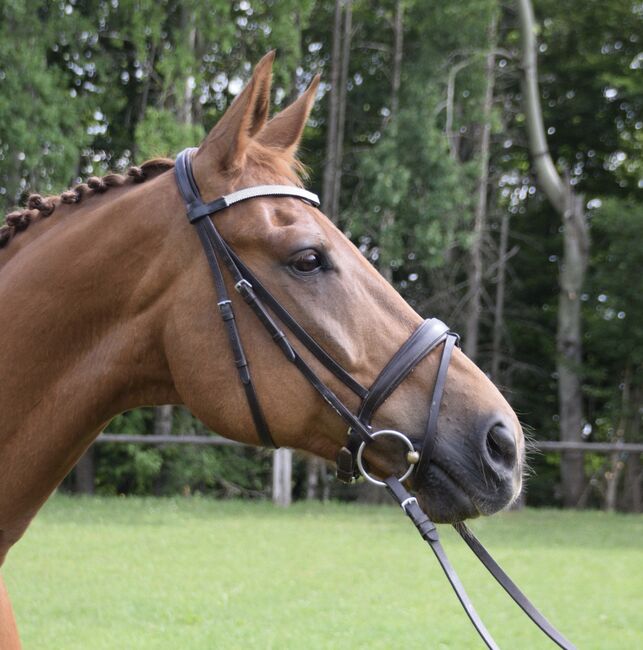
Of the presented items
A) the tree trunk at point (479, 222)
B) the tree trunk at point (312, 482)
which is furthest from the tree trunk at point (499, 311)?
the tree trunk at point (312, 482)

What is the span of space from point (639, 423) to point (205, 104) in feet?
37.7

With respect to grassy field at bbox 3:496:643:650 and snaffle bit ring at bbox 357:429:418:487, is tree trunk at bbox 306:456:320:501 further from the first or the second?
snaffle bit ring at bbox 357:429:418:487

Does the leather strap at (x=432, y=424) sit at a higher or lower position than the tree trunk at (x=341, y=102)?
lower

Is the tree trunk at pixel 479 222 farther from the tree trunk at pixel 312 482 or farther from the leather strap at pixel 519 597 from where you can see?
the leather strap at pixel 519 597

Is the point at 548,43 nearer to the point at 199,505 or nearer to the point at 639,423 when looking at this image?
the point at 639,423

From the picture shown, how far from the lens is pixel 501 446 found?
7.07 ft

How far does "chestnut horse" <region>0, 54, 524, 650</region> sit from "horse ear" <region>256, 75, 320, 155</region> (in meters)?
0.13

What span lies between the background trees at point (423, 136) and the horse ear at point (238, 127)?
41.2ft

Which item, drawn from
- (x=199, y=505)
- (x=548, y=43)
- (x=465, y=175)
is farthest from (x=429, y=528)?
(x=548, y=43)

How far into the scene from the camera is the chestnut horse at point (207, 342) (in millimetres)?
2205

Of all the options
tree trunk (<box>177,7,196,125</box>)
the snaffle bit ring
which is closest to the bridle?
the snaffle bit ring

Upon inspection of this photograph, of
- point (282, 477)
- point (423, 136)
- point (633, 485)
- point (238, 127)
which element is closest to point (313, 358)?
point (238, 127)

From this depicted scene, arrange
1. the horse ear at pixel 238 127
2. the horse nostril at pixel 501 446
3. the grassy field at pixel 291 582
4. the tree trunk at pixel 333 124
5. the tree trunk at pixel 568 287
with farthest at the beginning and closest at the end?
the tree trunk at pixel 568 287 < the tree trunk at pixel 333 124 < the grassy field at pixel 291 582 < the horse ear at pixel 238 127 < the horse nostril at pixel 501 446

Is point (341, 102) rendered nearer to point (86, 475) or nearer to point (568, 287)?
point (568, 287)
